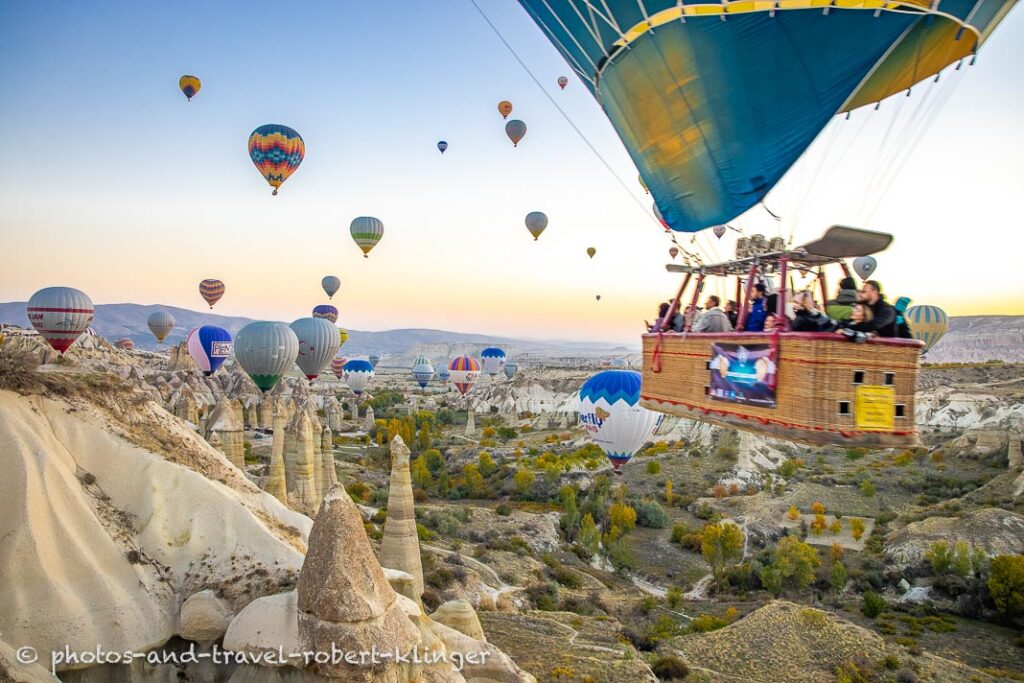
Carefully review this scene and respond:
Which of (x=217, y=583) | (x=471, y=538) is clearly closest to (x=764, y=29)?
(x=217, y=583)

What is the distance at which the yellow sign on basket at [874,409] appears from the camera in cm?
552

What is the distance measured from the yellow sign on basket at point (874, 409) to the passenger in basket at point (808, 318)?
1.91 feet

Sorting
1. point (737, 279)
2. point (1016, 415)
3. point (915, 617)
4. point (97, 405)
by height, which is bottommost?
point (915, 617)

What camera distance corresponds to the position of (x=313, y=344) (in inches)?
1203

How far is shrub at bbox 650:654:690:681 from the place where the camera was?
1421 cm

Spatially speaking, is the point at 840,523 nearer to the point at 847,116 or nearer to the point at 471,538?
the point at 471,538

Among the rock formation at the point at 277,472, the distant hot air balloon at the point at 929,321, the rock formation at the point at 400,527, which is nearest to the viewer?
the rock formation at the point at 400,527

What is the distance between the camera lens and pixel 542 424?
198 feet

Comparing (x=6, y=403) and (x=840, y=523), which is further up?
(x=6, y=403)

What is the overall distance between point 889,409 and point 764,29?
13.1 ft

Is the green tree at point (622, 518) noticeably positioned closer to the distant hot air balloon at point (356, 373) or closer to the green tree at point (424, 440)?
the green tree at point (424, 440)

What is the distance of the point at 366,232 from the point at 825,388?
120 ft

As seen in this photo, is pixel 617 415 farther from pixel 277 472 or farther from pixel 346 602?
pixel 346 602

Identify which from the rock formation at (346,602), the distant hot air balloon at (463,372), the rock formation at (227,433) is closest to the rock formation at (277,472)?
the rock formation at (227,433)
